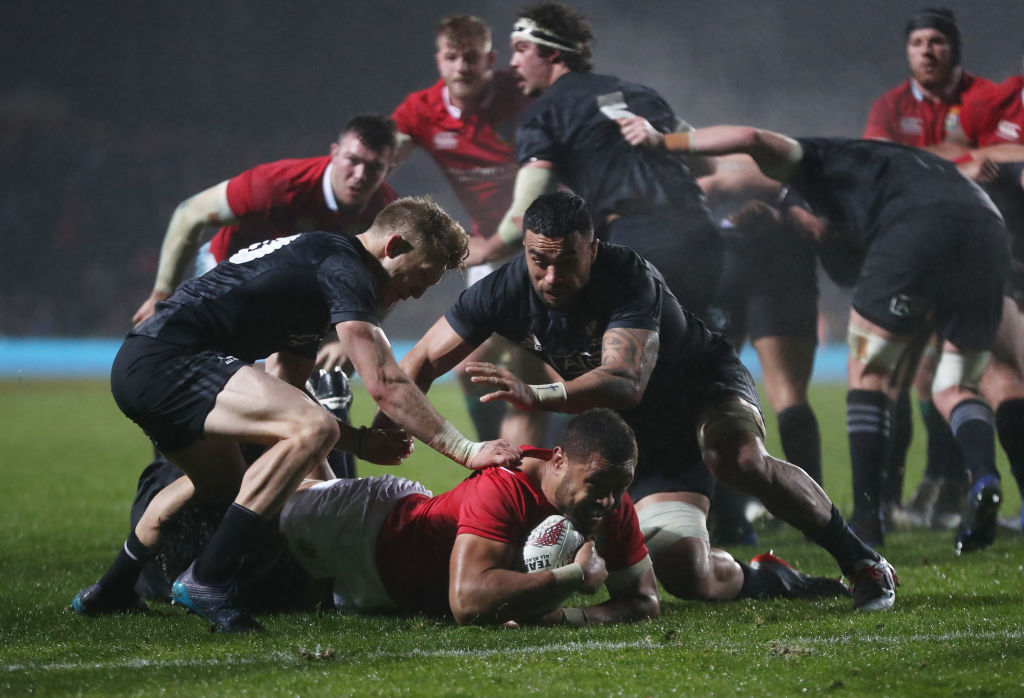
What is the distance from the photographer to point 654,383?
4484 mm

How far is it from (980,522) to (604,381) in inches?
110

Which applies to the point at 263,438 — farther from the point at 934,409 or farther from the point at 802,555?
the point at 934,409

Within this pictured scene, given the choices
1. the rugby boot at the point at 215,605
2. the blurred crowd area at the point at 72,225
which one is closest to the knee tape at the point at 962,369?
the rugby boot at the point at 215,605

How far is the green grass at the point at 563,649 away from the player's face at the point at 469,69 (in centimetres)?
419

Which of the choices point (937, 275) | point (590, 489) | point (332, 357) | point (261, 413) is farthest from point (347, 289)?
point (937, 275)

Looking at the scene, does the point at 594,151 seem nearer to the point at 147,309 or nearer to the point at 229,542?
the point at 147,309

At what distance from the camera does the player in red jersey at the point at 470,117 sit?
26.0 feet

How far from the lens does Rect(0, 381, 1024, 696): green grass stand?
9.52 feet

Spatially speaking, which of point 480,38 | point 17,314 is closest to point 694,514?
point 480,38

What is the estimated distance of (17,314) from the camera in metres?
20.6

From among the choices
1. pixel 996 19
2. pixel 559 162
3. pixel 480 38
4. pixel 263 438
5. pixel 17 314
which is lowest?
pixel 17 314

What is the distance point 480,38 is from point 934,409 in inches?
160

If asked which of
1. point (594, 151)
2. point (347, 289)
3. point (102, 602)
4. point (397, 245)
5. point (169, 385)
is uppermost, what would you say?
point (594, 151)

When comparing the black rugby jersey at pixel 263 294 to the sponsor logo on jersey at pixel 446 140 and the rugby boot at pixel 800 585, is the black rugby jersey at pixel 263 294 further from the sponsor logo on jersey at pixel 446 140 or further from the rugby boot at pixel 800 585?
the sponsor logo on jersey at pixel 446 140
